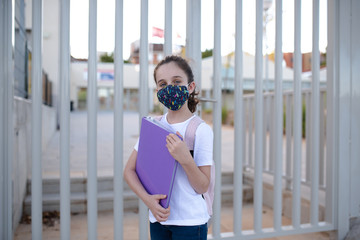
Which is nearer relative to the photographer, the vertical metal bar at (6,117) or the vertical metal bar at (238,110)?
the vertical metal bar at (6,117)

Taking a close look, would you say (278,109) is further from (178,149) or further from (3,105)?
(3,105)

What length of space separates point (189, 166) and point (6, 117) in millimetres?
1366

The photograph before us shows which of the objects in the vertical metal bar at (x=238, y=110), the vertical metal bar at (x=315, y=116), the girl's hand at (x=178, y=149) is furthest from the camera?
the vertical metal bar at (x=315, y=116)

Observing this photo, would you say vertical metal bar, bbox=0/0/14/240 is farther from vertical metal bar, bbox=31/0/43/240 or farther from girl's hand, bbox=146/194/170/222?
girl's hand, bbox=146/194/170/222

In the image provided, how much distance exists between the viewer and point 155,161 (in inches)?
49.9

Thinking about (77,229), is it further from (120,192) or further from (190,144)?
(190,144)

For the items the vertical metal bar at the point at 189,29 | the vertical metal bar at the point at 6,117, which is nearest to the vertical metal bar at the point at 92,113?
the vertical metal bar at the point at 6,117

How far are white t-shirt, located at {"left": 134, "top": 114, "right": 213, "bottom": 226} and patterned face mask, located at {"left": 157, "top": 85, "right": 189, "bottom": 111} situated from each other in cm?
13

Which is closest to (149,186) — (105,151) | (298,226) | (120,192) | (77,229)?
(120,192)

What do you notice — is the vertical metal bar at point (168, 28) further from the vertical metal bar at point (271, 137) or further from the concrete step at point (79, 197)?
the vertical metal bar at point (271, 137)

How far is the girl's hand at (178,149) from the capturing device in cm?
115

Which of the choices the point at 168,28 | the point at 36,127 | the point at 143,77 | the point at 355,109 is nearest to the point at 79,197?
the point at 36,127

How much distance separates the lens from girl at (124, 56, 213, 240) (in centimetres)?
121

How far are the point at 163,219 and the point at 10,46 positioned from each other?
150 centimetres
